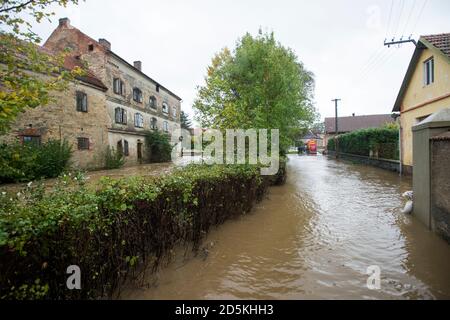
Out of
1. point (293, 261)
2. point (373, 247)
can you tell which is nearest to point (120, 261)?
point (293, 261)

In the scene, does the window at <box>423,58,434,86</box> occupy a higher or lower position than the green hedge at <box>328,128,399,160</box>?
higher

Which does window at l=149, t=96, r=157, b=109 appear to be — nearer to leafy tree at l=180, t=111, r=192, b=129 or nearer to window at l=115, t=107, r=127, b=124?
window at l=115, t=107, r=127, b=124

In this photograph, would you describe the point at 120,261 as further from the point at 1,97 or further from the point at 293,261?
the point at 293,261

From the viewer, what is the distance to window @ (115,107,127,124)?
2231 centimetres

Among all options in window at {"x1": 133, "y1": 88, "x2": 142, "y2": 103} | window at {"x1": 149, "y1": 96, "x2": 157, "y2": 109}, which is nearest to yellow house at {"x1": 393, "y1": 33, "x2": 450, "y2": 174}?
window at {"x1": 133, "y1": 88, "x2": 142, "y2": 103}

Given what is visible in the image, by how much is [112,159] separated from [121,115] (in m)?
4.60

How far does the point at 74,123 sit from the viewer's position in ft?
57.2

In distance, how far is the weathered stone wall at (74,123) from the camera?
48.5 feet

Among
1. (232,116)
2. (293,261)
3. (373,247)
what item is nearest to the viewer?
(293,261)

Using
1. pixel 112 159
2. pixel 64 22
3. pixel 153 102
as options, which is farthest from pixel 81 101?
pixel 153 102

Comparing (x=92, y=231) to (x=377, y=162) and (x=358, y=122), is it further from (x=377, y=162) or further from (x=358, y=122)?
(x=358, y=122)

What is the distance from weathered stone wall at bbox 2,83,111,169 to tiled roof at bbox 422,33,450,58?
56.8 ft
